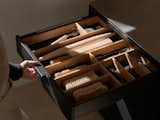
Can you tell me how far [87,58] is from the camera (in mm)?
1340

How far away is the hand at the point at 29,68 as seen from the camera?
1.27 meters

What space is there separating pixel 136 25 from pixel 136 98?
28 centimetres

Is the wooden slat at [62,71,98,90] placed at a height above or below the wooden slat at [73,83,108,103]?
above

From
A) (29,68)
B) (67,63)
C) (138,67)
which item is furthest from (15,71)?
A: (138,67)

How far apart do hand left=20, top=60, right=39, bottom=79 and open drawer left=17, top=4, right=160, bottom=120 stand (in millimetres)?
27

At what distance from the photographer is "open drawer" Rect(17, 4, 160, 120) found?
1.19 meters

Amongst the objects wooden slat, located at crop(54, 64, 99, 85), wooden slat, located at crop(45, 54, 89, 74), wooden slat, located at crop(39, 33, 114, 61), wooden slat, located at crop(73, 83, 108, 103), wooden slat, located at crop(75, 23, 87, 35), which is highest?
wooden slat, located at crop(75, 23, 87, 35)

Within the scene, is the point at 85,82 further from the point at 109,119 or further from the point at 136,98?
→ the point at 109,119

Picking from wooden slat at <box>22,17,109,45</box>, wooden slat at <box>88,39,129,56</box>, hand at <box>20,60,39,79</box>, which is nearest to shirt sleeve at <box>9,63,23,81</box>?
hand at <box>20,60,39,79</box>

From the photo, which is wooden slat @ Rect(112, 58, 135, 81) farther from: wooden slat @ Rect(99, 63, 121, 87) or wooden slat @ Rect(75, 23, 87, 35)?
wooden slat @ Rect(75, 23, 87, 35)

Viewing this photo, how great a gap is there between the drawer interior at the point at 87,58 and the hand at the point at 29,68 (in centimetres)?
5

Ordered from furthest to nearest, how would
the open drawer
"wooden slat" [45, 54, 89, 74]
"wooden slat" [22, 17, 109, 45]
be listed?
1. "wooden slat" [22, 17, 109, 45]
2. "wooden slat" [45, 54, 89, 74]
3. the open drawer

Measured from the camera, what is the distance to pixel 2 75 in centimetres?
100

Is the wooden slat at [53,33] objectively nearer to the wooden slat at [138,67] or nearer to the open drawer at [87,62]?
the open drawer at [87,62]
